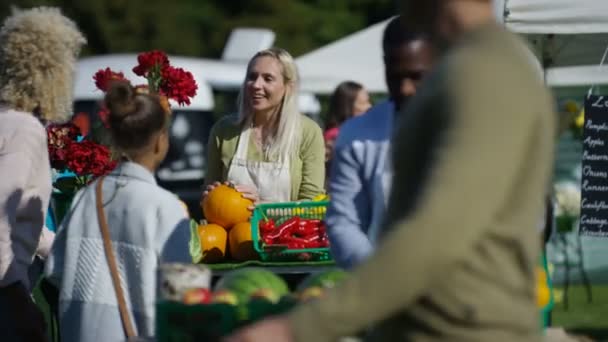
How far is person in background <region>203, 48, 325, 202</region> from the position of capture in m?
7.27

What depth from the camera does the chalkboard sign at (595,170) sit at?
9.21m

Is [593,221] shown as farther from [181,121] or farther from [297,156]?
[181,121]

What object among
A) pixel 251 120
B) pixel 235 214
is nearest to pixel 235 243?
pixel 235 214

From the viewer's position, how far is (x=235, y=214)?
7102 mm

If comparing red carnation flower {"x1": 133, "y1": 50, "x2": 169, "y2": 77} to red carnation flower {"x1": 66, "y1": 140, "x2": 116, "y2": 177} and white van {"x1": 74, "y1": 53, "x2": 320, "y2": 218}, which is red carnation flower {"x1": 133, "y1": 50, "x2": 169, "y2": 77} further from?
white van {"x1": 74, "y1": 53, "x2": 320, "y2": 218}

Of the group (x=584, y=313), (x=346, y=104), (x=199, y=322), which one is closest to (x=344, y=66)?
(x=584, y=313)

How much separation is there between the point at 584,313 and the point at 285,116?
21.4 feet

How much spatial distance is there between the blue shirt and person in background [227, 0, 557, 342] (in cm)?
161

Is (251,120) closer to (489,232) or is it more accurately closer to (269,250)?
(269,250)

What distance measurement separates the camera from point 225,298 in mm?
3738

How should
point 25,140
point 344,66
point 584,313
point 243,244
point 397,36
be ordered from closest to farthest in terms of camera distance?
1. point 397,36
2. point 25,140
3. point 243,244
4. point 584,313
5. point 344,66

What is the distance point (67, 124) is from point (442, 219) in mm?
5033

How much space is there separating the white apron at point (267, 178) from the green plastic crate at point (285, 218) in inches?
11.7

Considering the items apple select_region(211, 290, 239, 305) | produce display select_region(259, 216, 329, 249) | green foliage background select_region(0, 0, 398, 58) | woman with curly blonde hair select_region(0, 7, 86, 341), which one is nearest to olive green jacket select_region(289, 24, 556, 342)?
apple select_region(211, 290, 239, 305)
